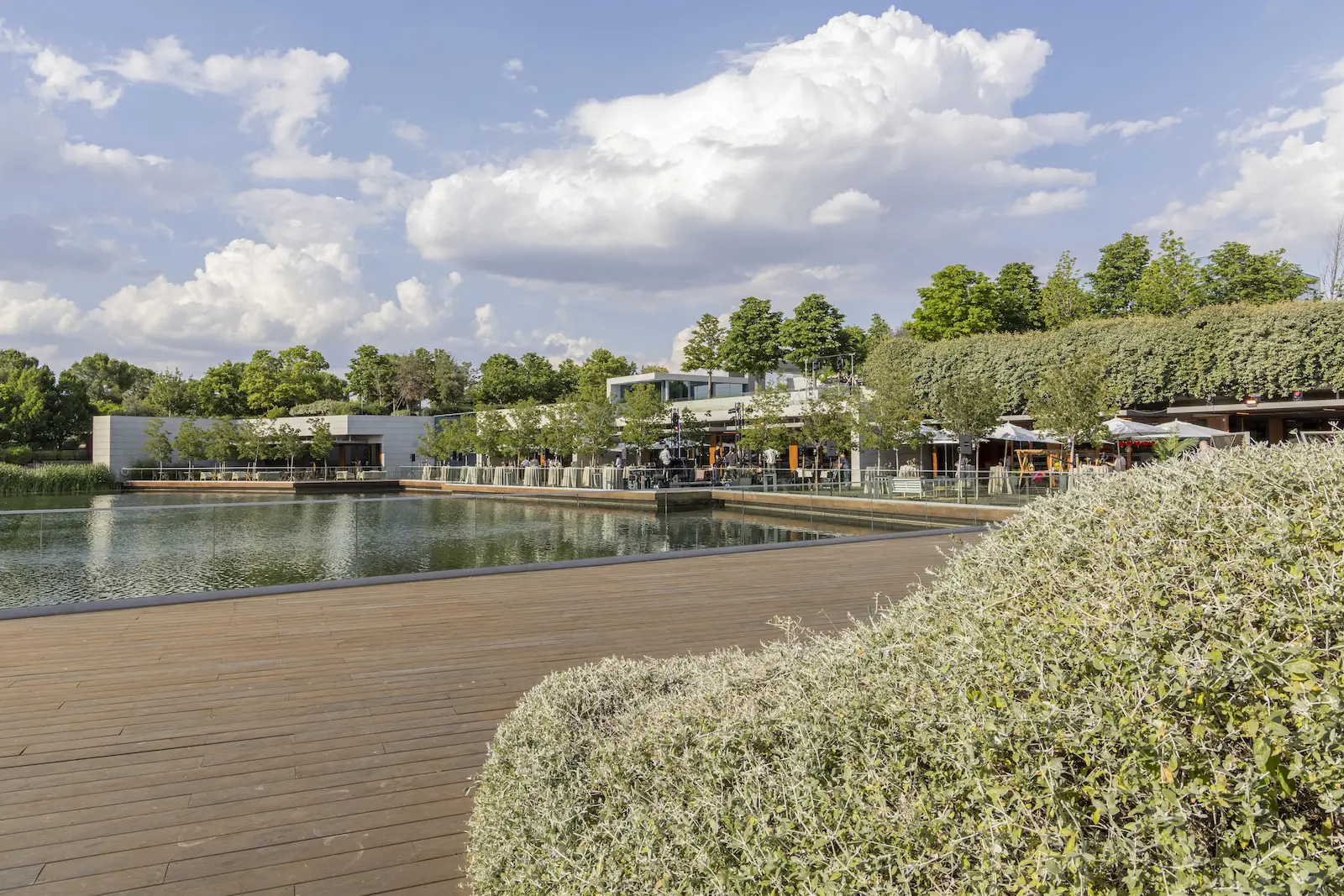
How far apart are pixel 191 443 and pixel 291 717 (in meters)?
53.0

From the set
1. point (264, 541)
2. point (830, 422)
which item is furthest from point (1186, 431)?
point (264, 541)

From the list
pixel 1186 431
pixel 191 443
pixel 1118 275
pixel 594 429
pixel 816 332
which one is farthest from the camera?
pixel 816 332

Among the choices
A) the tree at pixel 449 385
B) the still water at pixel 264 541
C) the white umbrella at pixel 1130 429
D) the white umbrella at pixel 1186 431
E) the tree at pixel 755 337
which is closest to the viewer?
the still water at pixel 264 541

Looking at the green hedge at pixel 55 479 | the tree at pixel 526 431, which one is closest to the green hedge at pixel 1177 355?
the tree at pixel 526 431

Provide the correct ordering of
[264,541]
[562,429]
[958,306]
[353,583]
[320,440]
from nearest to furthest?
[353,583] < [264,541] < [562,429] < [958,306] < [320,440]

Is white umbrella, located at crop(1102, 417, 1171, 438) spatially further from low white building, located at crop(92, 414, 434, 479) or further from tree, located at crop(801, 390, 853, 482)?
low white building, located at crop(92, 414, 434, 479)

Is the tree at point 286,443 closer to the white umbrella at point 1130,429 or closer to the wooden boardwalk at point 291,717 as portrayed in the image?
the white umbrella at point 1130,429

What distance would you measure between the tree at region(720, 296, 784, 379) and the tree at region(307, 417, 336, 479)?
27575mm

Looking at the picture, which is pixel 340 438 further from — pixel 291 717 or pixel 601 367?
pixel 291 717

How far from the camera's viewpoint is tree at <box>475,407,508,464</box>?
42.0m

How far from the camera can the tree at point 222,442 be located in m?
48.8

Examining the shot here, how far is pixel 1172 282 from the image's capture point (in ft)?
125

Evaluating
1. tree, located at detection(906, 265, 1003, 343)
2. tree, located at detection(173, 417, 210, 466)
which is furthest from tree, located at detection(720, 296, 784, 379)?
tree, located at detection(173, 417, 210, 466)

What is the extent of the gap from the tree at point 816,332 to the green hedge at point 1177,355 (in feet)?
66.4
